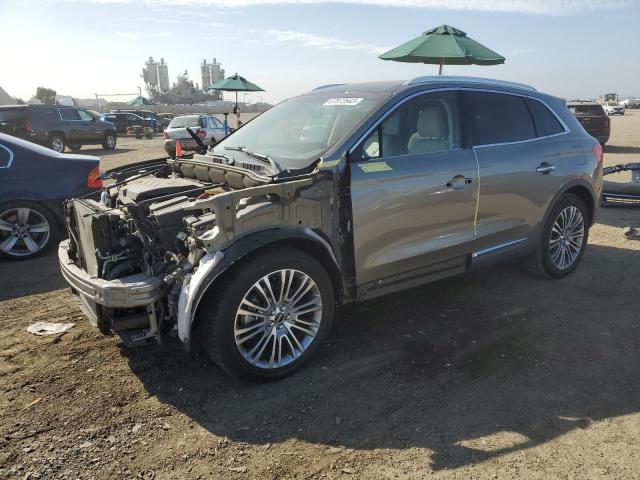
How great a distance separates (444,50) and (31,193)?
7.41 meters

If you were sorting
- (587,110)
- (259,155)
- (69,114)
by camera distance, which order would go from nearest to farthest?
(259,155) → (587,110) → (69,114)

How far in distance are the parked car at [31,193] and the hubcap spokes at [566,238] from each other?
5.04m

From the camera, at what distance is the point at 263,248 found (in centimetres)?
313

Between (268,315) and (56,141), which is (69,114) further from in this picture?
(268,315)

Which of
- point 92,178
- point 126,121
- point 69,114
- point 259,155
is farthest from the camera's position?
point 126,121

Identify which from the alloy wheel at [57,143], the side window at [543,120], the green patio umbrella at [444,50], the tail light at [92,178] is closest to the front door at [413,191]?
the side window at [543,120]

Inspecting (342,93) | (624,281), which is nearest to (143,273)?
(342,93)

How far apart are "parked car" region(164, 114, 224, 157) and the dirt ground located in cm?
1372

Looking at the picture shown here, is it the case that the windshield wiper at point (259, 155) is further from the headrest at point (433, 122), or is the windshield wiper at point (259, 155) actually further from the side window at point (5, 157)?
the side window at point (5, 157)

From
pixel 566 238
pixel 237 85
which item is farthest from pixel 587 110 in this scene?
pixel 566 238

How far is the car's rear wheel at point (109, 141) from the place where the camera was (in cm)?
2205

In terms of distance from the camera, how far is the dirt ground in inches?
102

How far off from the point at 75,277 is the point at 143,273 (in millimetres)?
530

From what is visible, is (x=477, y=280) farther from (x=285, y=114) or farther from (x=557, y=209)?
(x=285, y=114)
